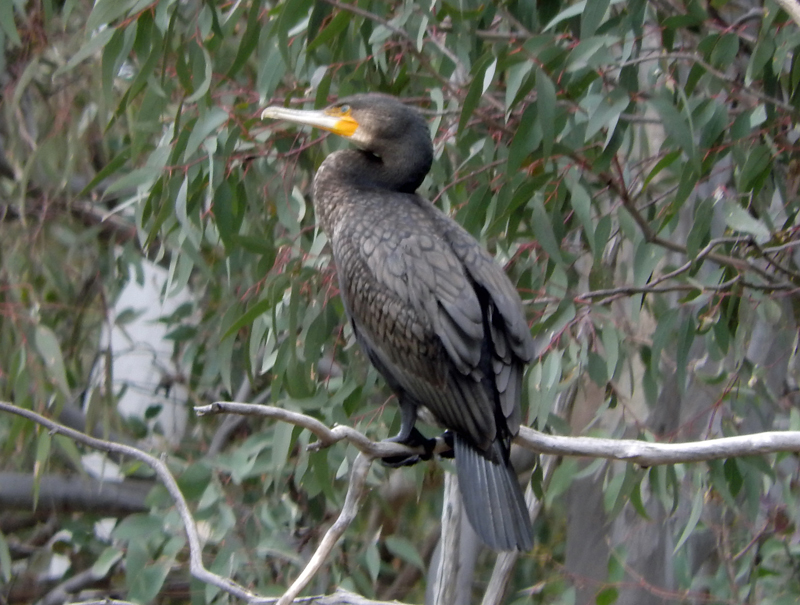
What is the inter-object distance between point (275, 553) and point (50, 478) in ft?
2.83

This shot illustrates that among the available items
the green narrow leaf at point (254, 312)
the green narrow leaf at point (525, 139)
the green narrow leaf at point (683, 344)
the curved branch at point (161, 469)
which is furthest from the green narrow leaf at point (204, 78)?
the green narrow leaf at point (683, 344)

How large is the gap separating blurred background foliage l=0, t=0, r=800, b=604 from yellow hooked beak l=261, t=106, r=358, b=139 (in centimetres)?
6

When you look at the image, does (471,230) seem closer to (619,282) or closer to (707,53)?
(707,53)

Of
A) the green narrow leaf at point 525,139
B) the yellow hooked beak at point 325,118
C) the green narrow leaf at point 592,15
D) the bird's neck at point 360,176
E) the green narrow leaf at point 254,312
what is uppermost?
the green narrow leaf at point 592,15

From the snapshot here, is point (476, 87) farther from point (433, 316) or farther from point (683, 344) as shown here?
point (683, 344)

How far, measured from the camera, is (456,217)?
86.1 inches

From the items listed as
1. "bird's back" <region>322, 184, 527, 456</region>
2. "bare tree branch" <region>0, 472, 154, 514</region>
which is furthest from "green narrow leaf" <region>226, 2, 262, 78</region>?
"bare tree branch" <region>0, 472, 154, 514</region>

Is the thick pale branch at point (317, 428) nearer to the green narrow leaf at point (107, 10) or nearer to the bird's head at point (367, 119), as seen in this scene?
the bird's head at point (367, 119)

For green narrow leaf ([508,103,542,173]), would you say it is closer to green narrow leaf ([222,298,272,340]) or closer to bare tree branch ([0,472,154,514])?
green narrow leaf ([222,298,272,340])

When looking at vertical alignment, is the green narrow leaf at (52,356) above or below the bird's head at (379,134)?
below

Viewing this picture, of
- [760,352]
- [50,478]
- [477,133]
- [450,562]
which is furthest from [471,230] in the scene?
[50,478]

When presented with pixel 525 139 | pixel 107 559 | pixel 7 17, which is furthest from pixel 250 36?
pixel 107 559

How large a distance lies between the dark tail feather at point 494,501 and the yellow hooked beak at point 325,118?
606 mm

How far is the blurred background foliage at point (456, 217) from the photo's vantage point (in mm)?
1815
